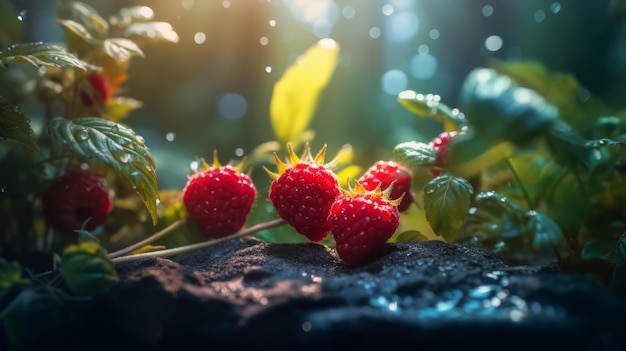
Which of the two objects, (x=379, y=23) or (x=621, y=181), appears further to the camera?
(x=379, y=23)

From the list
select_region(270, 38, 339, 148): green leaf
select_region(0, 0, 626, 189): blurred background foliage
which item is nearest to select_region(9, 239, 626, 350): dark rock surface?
select_region(270, 38, 339, 148): green leaf

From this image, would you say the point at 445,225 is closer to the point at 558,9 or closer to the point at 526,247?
the point at 526,247

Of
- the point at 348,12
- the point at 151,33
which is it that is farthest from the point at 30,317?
the point at 348,12

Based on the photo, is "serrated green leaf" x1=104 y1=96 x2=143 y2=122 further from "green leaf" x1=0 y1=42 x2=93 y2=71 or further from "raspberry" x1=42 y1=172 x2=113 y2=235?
"green leaf" x1=0 y1=42 x2=93 y2=71

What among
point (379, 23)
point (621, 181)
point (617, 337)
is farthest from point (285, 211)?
point (379, 23)

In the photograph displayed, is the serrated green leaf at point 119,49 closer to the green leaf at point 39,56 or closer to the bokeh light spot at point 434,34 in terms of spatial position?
the green leaf at point 39,56
